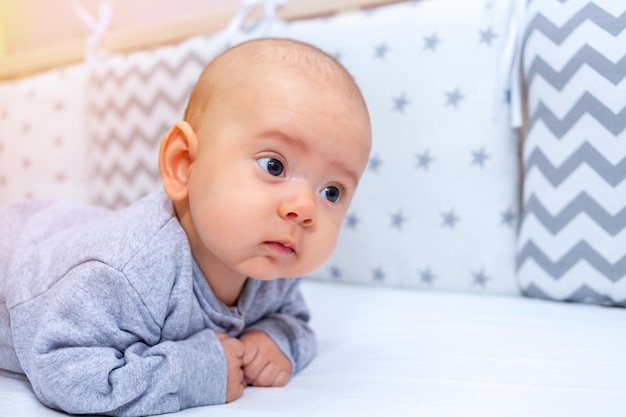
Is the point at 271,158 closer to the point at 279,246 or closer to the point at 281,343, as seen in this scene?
the point at 279,246

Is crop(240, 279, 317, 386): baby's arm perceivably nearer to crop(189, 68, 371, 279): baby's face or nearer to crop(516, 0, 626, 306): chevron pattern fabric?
crop(189, 68, 371, 279): baby's face

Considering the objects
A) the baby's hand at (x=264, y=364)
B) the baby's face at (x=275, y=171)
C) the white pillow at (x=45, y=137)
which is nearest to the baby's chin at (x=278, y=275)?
the baby's face at (x=275, y=171)

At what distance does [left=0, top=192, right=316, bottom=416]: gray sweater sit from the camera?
0.63 meters

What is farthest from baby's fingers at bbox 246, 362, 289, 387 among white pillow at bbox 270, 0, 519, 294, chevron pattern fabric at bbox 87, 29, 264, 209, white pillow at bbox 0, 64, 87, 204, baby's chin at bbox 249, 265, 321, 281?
white pillow at bbox 0, 64, 87, 204

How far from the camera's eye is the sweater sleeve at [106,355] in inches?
24.7

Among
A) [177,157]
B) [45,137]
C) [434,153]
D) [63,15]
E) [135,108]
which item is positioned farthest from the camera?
[63,15]

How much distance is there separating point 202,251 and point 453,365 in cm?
35

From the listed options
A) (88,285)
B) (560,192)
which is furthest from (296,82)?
(560,192)

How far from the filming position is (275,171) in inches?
26.6

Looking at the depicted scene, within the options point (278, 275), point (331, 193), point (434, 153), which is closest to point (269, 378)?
point (278, 275)

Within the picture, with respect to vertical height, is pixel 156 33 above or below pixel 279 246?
above

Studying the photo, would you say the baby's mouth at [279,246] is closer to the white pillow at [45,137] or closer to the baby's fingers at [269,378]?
the baby's fingers at [269,378]

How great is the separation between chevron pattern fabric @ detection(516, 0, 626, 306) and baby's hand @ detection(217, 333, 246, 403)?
0.56 m

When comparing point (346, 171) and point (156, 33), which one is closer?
point (346, 171)
